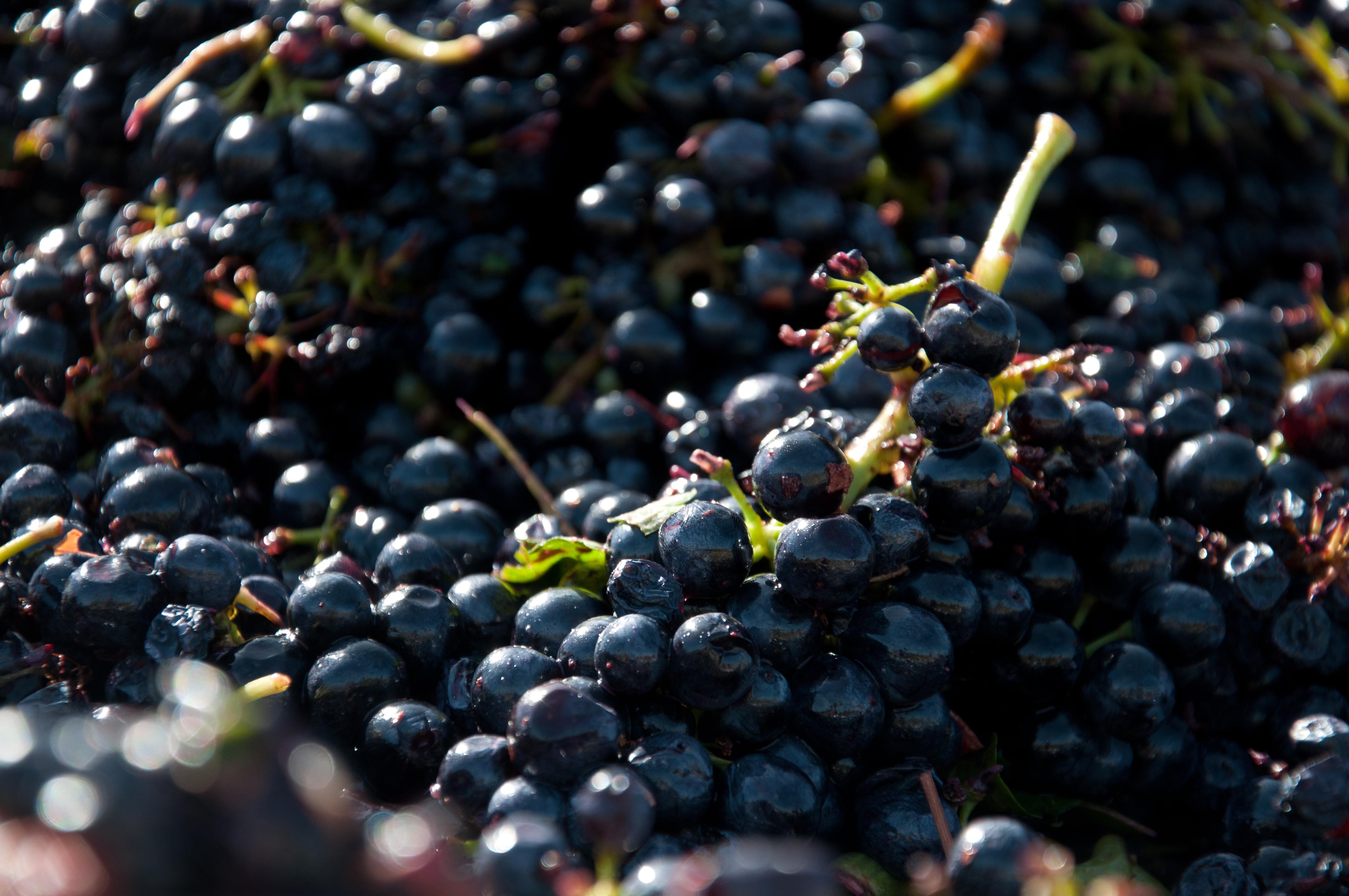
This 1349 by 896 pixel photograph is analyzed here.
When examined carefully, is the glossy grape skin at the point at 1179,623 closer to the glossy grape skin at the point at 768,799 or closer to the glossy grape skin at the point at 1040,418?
the glossy grape skin at the point at 1040,418

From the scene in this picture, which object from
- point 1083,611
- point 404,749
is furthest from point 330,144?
point 1083,611

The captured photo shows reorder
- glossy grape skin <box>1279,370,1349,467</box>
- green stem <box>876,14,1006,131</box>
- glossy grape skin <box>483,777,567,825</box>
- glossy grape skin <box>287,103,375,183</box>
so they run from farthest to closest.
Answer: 1. green stem <box>876,14,1006,131</box>
2. glossy grape skin <box>287,103,375,183</box>
3. glossy grape skin <box>1279,370,1349,467</box>
4. glossy grape skin <box>483,777,567,825</box>

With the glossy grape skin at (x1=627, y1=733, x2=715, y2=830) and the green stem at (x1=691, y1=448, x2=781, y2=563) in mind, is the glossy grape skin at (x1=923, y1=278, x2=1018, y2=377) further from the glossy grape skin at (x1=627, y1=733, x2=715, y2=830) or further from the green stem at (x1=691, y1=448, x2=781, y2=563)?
the glossy grape skin at (x1=627, y1=733, x2=715, y2=830)

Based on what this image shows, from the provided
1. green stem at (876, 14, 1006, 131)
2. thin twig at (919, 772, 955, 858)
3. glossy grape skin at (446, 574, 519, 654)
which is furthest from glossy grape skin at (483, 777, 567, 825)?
green stem at (876, 14, 1006, 131)

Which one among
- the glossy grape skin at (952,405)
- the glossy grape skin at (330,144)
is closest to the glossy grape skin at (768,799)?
the glossy grape skin at (952,405)

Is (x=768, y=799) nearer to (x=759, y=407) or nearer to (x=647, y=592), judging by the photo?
(x=647, y=592)

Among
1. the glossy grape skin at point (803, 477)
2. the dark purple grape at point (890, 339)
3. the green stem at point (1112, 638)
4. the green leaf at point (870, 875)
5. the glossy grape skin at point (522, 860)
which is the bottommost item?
the green leaf at point (870, 875)
